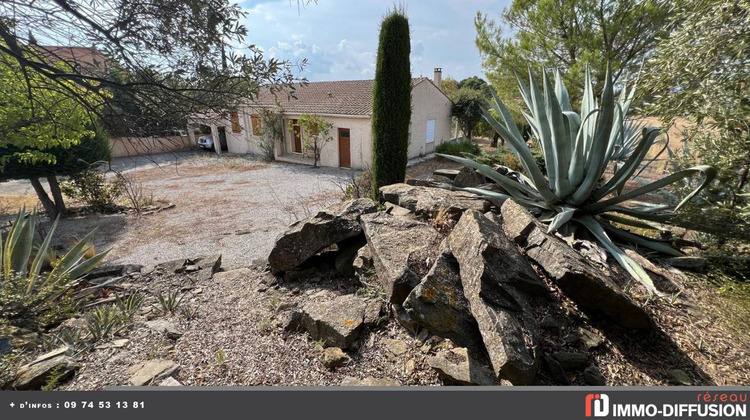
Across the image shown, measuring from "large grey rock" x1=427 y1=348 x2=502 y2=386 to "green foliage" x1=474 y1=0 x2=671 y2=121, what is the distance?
896cm

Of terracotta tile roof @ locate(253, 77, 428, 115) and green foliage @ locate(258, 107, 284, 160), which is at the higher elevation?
terracotta tile roof @ locate(253, 77, 428, 115)

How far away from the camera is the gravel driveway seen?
6.43 meters

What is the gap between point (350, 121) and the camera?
1466 centimetres

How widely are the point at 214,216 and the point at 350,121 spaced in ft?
26.9

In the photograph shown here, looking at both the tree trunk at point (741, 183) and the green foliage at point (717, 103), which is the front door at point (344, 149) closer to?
the green foliage at point (717, 103)

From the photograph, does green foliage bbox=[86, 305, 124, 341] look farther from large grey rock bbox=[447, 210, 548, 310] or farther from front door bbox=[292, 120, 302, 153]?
front door bbox=[292, 120, 302, 153]

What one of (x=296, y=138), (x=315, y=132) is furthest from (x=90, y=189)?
(x=296, y=138)

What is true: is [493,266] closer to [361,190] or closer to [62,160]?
[361,190]

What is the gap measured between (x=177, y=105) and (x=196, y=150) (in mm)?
21586

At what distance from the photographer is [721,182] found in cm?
265

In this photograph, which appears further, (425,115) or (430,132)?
(430,132)

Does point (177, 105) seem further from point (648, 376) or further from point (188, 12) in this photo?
point (648, 376)
